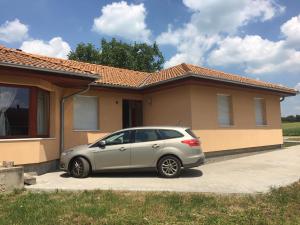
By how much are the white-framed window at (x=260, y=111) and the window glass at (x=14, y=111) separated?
12.0m

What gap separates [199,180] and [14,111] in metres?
6.19

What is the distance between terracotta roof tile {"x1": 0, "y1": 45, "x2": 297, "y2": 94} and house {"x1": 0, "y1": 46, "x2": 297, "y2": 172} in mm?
51

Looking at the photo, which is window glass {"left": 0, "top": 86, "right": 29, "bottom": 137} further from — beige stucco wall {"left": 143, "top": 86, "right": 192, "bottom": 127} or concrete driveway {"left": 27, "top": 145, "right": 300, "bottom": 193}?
beige stucco wall {"left": 143, "top": 86, "right": 192, "bottom": 127}

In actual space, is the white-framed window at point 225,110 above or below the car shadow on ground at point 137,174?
above

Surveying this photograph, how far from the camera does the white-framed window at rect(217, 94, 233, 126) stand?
50.7 ft

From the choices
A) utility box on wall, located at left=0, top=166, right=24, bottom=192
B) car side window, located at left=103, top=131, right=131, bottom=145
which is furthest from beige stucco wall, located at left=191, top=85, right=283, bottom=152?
utility box on wall, located at left=0, top=166, right=24, bottom=192

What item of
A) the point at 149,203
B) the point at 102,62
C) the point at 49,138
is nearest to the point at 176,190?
the point at 149,203

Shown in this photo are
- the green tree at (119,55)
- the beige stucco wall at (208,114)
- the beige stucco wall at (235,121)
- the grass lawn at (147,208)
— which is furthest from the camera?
the green tree at (119,55)

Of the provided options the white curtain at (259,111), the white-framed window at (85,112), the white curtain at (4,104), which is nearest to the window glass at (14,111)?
the white curtain at (4,104)

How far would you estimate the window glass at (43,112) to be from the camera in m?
11.7

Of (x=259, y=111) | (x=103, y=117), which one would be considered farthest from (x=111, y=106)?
(x=259, y=111)

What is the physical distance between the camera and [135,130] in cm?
1070

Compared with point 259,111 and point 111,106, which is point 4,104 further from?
point 259,111

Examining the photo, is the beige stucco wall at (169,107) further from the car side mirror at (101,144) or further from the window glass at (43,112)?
the window glass at (43,112)
